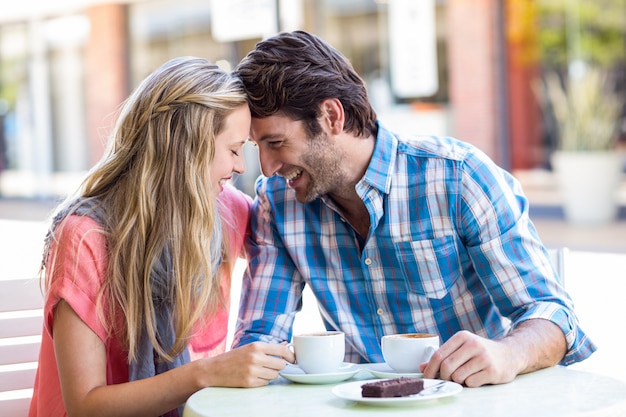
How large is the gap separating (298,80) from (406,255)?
1.91ft

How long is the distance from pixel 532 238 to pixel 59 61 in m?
18.1

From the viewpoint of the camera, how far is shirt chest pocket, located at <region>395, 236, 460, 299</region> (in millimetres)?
2617

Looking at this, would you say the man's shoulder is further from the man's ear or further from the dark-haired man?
the man's ear

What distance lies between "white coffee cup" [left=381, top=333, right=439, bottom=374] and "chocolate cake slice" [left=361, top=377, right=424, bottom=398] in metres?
0.22

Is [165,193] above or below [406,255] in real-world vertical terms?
above

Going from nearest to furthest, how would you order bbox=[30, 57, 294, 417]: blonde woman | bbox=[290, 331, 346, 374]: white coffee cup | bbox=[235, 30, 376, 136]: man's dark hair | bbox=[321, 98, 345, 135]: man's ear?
bbox=[290, 331, 346, 374]: white coffee cup, bbox=[30, 57, 294, 417]: blonde woman, bbox=[235, 30, 376, 136]: man's dark hair, bbox=[321, 98, 345, 135]: man's ear

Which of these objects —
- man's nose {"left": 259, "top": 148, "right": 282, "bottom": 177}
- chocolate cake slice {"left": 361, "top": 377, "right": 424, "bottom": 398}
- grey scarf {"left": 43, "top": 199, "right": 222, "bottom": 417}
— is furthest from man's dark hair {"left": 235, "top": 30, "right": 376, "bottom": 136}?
chocolate cake slice {"left": 361, "top": 377, "right": 424, "bottom": 398}

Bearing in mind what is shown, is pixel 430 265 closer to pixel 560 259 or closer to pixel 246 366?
pixel 560 259

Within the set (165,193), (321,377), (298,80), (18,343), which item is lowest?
(18,343)

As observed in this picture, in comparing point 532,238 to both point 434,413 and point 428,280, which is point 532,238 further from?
point 434,413

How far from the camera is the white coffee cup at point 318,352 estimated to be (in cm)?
211

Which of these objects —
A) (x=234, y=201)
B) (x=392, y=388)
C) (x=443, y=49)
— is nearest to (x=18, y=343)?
(x=234, y=201)

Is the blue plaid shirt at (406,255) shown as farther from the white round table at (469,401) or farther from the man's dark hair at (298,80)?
the white round table at (469,401)

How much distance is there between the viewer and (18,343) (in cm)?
283
